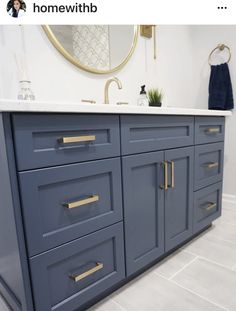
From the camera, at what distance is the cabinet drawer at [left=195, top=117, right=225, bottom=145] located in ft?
4.45

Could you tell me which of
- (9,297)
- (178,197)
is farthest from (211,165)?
(9,297)

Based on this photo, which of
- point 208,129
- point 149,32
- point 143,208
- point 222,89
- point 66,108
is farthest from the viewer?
point 222,89

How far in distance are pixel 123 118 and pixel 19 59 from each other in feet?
2.13

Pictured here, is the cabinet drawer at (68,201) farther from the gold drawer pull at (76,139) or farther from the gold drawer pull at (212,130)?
the gold drawer pull at (212,130)

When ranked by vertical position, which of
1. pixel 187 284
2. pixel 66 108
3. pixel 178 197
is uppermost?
pixel 66 108

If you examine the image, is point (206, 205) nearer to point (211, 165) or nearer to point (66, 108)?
point (211, 165)

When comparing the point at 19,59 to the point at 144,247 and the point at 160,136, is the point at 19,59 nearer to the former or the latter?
the point at 160,136

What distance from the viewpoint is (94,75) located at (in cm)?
150

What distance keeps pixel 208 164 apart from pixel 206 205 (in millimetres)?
288

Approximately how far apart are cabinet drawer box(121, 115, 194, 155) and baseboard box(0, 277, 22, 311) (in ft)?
2.42

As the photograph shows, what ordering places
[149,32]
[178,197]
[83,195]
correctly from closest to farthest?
1. [83,195]
2. [178,197]
3. [149,32]

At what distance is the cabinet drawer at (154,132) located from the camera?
3.19 ft

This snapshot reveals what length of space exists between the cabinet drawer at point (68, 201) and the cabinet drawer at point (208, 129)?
66cm
